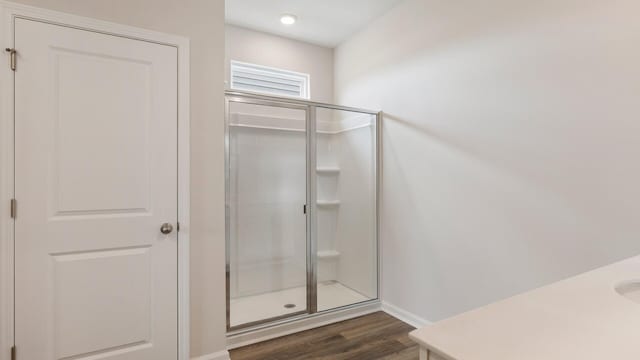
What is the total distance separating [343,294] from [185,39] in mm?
2670

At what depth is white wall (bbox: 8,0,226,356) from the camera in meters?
2.10

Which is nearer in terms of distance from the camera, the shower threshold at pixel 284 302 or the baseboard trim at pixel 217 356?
the baseboard trim at pixel 217 356

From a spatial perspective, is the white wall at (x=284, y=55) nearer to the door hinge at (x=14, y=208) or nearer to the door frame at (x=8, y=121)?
the door frame at (x=8, y=121)

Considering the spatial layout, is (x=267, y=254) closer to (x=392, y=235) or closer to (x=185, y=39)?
(x=392, y=235)

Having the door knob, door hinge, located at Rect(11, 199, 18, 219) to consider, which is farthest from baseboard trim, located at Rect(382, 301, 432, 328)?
door hinge, located at Rect(11, 199, 18, 219)

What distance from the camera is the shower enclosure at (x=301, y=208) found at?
120 inches

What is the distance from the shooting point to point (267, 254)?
11.2 ft

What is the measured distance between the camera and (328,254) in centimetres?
350

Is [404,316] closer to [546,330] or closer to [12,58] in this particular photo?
[546,330]

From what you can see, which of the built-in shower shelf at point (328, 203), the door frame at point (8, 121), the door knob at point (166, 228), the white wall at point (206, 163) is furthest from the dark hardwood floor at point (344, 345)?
the door frame at point (8, 121)

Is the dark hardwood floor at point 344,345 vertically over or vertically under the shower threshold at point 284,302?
under

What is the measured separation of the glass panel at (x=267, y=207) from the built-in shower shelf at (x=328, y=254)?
0.26 m

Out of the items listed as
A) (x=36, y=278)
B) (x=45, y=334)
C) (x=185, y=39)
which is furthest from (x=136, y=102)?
(x=45, y=334)

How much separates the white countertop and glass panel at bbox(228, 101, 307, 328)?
7.56ft
